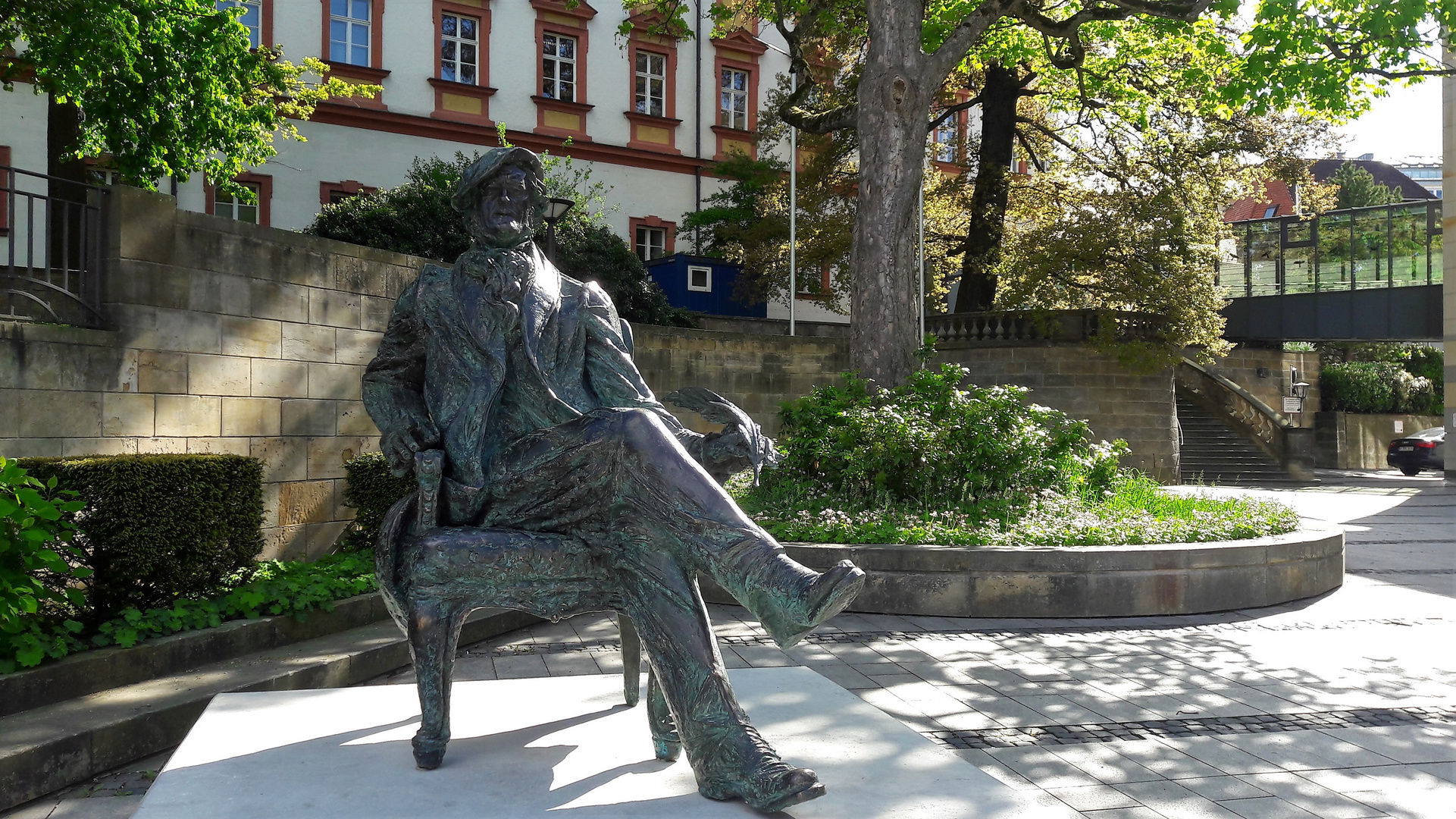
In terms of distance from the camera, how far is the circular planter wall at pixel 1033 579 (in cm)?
764

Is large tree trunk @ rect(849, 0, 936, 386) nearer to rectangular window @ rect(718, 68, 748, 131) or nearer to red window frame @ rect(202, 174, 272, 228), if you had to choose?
red window frame @ rect(202, 174, 272, 228)

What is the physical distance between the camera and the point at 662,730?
3291 mm

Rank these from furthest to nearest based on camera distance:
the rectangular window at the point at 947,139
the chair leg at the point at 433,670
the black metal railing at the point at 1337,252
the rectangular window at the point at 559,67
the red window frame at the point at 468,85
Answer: the rectangular window at the point at 947,139 < the black metal railing at the point at 1337,252 < the rectangular window at the point at 559,67 < the red window frame at the point at 468,85 < the chair leg at the point at 433,670

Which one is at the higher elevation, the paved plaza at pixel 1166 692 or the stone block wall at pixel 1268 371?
the stone block wall at pixel 1268 371

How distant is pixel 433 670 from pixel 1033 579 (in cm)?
543

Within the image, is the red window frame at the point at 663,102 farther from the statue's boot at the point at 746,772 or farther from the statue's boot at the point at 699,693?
the statue's boot at the point at 746,772

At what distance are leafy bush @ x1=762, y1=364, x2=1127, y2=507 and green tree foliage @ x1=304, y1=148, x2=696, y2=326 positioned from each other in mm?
8195

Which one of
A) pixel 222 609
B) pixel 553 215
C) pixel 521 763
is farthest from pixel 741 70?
pixel 521 763

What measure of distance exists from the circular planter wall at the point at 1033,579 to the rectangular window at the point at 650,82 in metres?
22.2

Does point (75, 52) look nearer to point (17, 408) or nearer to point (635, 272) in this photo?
point (17, 408)

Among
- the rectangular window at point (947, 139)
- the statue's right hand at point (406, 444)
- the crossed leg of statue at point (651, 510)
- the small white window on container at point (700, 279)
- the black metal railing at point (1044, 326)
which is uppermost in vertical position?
the rectangular window at point (947, 139)

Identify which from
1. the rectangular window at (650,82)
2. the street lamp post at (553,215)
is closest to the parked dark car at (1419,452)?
the rectangular window at (650,82)

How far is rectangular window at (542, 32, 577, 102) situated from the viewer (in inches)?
1055

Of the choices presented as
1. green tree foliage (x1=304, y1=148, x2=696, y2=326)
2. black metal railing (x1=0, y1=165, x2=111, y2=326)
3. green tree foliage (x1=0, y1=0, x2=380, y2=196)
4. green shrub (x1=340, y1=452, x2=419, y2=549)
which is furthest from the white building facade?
green shrub (x1=340, y1=452, x2=419, y2=549)
